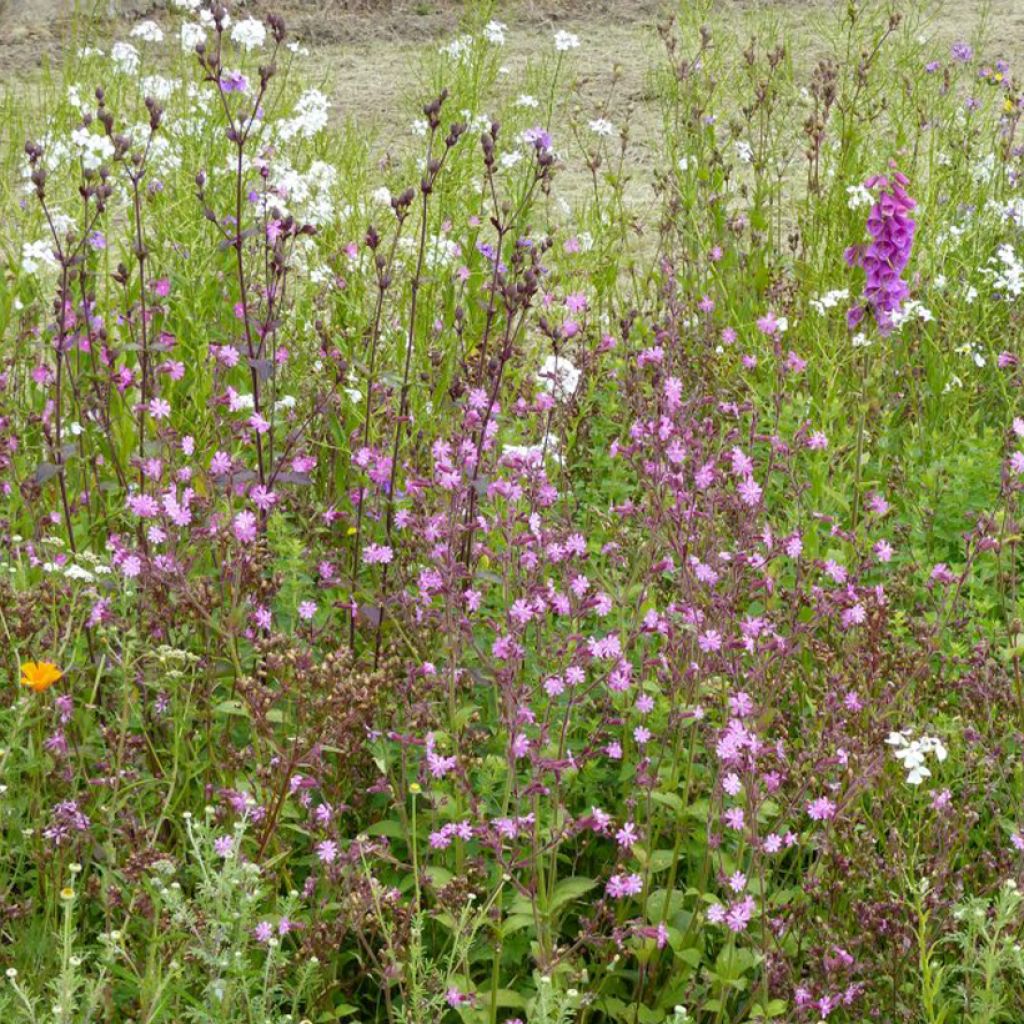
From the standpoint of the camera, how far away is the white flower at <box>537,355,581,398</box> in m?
3.35

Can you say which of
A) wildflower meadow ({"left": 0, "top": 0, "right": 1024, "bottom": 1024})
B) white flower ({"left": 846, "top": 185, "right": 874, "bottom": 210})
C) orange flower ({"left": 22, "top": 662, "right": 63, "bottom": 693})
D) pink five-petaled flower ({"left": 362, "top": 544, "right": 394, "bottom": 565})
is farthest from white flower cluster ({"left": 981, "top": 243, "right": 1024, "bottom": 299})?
orange flower ({"left": 22, "top": 662, "right": 63, "bottom": 693})

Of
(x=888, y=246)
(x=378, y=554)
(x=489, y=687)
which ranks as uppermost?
(x=888, y=246)

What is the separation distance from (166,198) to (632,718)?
3.21 meters

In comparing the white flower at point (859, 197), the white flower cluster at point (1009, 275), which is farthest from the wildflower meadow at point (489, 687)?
the white flower at point (859, 197)

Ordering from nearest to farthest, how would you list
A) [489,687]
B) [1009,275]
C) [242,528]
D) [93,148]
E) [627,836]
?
[627,836]
[242,528]
[489,687]
[93,148]
[1009,275]

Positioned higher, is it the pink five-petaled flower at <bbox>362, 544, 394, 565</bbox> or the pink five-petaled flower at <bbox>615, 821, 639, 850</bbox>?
the pink five-petaled flower at <bbox>362, 544, 394, 565</bbox>

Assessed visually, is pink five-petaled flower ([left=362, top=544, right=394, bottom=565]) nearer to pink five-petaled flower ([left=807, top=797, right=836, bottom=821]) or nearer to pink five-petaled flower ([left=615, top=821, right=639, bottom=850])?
pink five-petaled flower ([left=615, top=821, right=639, bottom=850])

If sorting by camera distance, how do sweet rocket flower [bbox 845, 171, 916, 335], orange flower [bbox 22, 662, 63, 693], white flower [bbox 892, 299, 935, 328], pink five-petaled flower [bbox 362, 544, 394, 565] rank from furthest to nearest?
white flower [bbox 892, 299, 935, 328], sweet rocket flower [bbox 845, 171, 916, 335], pink five-petaled flower [bbox 362, 544, 394, 565], orange flower [bbox 22, 662, 63, 693]

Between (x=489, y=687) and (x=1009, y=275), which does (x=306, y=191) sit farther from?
(x=1009, y=275)

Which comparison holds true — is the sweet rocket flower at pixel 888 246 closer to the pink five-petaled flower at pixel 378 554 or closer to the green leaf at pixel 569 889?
the pink five-petaled flower at pixel 378 554

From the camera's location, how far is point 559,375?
3.48m

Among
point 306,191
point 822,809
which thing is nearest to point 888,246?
point 822,809

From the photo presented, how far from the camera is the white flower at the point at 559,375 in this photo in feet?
11.0

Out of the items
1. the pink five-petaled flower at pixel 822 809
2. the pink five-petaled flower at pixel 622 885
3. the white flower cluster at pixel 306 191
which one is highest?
the white flower cluster at pixel 306 191
